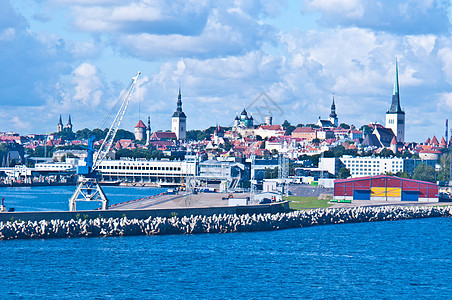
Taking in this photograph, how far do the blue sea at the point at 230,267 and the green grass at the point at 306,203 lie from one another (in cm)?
1976

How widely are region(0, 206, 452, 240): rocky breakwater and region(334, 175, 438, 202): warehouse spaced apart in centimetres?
1384

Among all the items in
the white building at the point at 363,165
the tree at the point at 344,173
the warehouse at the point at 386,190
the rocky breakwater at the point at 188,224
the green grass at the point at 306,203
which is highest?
the white building at the point at 363,165

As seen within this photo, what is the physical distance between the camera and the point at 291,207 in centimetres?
8281

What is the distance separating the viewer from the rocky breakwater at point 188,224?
56062mm

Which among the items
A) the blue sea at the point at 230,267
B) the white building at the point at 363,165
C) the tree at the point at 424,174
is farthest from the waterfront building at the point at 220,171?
the blue sea at the point at 230,267

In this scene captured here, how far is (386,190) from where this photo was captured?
94.0 meters

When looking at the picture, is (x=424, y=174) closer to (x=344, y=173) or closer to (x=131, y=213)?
(x=344, y=173)

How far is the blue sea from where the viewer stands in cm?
4241

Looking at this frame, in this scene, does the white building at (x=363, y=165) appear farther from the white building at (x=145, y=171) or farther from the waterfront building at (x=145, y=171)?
the white building at (x=145, y=171)

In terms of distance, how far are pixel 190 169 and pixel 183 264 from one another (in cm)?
11231

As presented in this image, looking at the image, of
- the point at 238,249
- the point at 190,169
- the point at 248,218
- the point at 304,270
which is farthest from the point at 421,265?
the point at 190,169

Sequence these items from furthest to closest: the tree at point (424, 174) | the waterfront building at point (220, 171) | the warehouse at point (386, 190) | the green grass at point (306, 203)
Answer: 1. the waterfront building at point (220, 171)
2. the tree at point (424, 174)
3. the warehouse at point (386, 190)
4. the green grass at point (306, 203)

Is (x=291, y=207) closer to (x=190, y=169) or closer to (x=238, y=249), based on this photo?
(x=238, y=249)

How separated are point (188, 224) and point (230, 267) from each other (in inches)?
529
